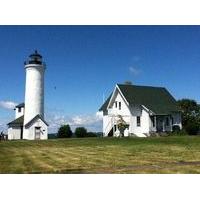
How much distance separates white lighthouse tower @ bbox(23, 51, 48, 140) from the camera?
3984 cm

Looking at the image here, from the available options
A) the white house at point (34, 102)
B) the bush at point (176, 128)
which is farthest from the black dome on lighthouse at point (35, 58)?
the bush at point (176, 128)

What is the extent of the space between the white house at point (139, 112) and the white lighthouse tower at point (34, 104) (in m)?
7.13

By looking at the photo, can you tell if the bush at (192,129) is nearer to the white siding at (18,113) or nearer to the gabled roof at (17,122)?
the gabled roof at (17,122)

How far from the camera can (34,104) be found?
40094 mm

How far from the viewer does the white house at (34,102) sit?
39875 mm

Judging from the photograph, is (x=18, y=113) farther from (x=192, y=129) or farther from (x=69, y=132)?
(x=192, y=129)

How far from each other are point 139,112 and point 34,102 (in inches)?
419

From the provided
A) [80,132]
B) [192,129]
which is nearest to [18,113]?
[80,132]

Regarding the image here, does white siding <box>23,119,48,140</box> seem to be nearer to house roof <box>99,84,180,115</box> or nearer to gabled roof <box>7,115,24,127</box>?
gabled roof <box>7,115,24,127</box>

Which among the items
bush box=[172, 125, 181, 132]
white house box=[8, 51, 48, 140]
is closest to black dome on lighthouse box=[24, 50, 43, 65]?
white house box=[8, 51, 48, 140]
